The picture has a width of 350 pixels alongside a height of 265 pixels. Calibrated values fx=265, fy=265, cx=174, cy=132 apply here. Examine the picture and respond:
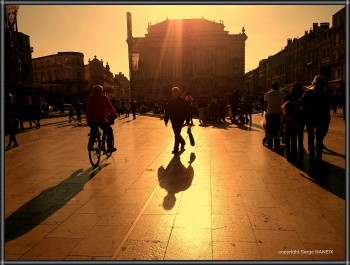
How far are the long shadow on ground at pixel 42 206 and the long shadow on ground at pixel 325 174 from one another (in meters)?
4.17

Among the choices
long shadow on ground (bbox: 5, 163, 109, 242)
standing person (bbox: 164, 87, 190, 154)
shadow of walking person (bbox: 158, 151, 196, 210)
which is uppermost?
standing person (bbox: 164, 87, 190, 154)

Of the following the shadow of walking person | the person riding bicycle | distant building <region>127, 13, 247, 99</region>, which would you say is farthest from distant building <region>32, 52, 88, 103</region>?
the shadow of walking person

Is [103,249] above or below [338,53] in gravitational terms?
below

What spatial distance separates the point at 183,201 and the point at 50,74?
257 ft

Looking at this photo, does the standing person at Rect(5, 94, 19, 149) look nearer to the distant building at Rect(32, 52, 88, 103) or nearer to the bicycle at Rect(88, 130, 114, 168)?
the bicycle at Rect(88, 130, 114, 168)

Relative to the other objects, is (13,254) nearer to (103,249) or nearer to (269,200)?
(103,249)

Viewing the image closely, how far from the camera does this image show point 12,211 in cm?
386

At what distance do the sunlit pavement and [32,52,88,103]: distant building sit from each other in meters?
67.4

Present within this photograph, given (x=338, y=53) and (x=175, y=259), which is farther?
(x=338, y=53)

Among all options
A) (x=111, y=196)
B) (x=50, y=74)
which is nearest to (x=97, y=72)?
(x=50, y=74)

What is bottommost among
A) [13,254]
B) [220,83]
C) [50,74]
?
[13,254]

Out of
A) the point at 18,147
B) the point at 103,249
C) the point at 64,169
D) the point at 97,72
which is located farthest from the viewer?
the point at 97,72

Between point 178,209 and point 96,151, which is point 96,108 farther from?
point 178,209

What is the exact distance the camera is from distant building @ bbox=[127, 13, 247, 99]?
57000 mm
